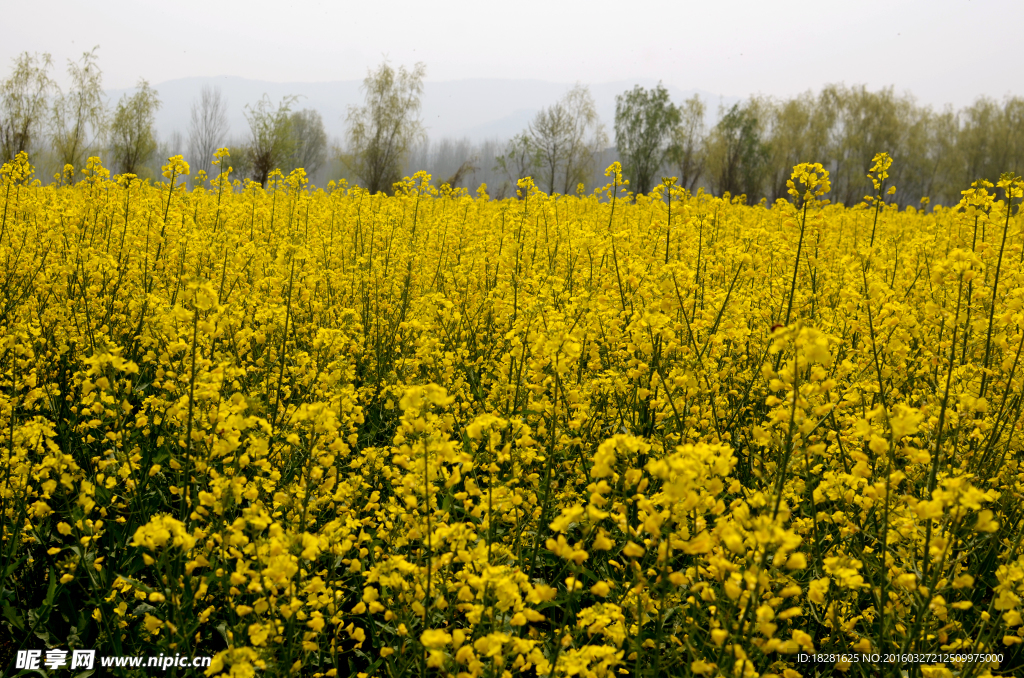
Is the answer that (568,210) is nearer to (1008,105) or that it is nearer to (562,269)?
(562,269)

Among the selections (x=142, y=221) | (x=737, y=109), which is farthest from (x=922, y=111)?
(x=142, y=221)

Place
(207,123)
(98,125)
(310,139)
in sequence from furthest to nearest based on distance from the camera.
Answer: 1. (310,139)
2. (207,123)
3. (98,125)

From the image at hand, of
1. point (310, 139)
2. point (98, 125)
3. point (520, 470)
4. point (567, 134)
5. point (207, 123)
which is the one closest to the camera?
point (520, 470)

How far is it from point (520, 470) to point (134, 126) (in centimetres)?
2437

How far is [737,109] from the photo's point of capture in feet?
108

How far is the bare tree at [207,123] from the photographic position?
48656 millimetres

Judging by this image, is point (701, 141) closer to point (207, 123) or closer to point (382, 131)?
point (382, 131)

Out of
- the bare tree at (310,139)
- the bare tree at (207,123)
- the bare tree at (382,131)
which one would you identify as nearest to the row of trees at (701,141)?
the bare tree at (382,131)

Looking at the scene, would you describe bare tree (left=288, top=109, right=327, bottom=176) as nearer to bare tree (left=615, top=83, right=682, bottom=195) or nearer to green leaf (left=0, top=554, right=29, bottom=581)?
bare tree (left=615, top=83, right=682, bottom=195)

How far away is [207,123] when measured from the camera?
1941 inches

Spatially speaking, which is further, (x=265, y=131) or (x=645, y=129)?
(x=645, y=129)

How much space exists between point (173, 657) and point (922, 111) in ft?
160

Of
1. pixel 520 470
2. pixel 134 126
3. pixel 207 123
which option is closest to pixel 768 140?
pixel 134 126

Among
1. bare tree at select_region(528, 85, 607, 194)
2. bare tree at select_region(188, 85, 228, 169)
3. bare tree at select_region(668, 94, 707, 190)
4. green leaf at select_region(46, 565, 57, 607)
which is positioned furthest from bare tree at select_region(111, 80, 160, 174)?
bare tree at select_region(188, 85, 228, 169)
